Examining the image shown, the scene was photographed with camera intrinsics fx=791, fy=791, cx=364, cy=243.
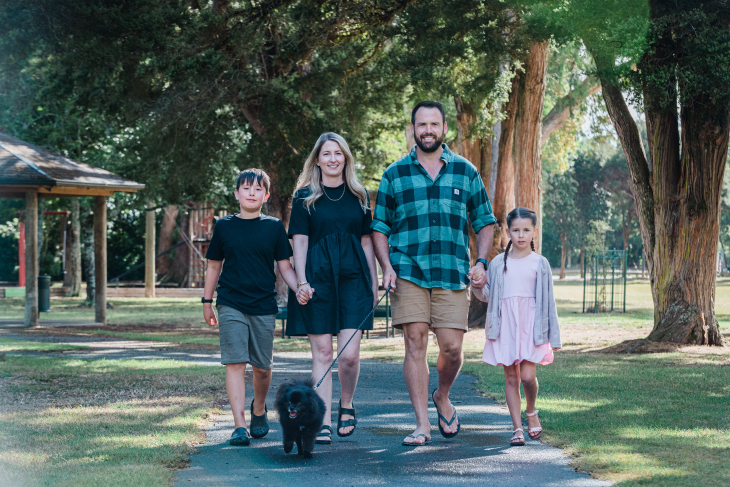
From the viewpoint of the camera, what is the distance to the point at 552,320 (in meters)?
5.47

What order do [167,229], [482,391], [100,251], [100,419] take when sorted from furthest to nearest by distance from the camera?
[167,229]
[100,251]
[482,391]
[100,419]

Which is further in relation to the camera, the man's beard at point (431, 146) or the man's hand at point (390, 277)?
the man's beard at point (431, 146)

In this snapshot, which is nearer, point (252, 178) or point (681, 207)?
point (252, 178)

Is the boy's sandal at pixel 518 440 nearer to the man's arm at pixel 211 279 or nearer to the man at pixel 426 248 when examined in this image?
the man at pixel 426 248

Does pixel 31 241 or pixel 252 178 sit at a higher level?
pixel 252 178

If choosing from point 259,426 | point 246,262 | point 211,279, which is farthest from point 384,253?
point 259,426

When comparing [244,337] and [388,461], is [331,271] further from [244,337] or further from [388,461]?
[388,461]

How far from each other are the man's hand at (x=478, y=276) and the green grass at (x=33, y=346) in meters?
9.21

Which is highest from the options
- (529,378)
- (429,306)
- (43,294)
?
(429,306)

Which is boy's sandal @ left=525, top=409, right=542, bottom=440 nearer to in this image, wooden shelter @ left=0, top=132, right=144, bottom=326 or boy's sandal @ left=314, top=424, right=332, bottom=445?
boy's sandal @ left=314, top=424, right=332, bottom=445

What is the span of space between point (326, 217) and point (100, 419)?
2596 mm

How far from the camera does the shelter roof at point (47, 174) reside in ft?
52.9

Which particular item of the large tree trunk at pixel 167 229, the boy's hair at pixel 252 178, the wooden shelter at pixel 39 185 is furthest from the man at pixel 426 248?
the large tree trunk at pixel 167 229

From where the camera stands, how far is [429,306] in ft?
17.4
